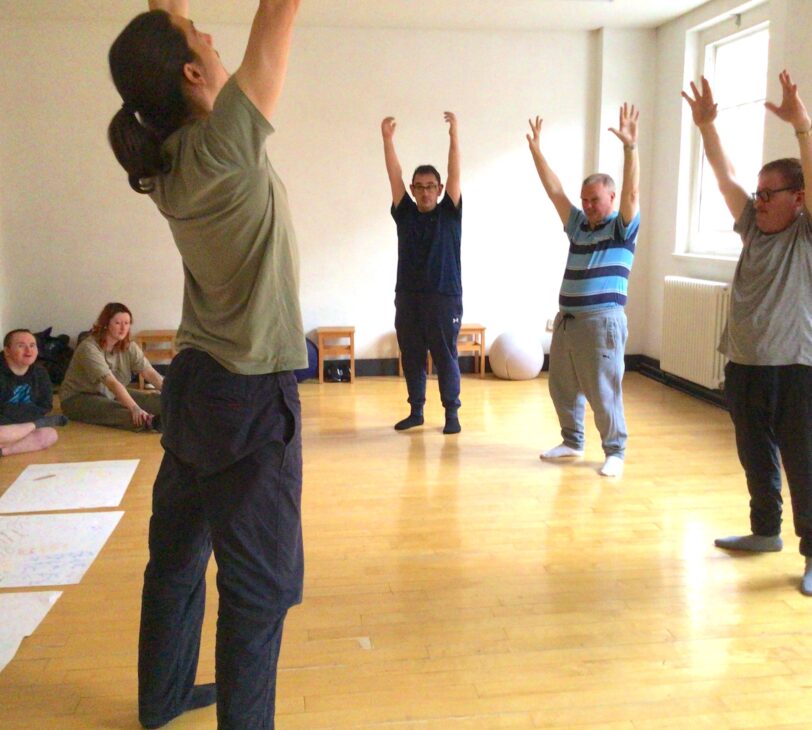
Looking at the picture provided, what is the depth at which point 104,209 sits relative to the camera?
6297 mm

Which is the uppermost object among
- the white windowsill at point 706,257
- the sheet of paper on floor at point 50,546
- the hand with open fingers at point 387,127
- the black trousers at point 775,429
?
the hand with open fingers at point 387,127

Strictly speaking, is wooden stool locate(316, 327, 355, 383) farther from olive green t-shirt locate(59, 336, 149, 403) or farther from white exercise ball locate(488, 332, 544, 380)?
olive green t-shirt locate(59, 336, 149, 403)

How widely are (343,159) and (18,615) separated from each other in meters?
4.67

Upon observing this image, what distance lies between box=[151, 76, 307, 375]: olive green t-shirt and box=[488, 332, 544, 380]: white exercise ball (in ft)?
16.4

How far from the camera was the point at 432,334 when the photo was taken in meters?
4.67

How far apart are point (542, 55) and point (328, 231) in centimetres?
220

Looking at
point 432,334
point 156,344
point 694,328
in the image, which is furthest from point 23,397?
point 694,328

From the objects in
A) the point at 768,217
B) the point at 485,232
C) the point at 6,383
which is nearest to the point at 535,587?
the point at 768,217

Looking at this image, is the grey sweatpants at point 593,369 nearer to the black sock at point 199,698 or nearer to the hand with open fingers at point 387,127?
the hand with open fingers at point 387,127

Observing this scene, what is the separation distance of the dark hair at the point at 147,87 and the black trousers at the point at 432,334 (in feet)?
10.9

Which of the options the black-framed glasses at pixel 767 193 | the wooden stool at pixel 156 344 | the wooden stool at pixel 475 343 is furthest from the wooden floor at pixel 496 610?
the wooden stool at pixel 475 343

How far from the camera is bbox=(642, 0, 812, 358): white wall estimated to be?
4.83 meters

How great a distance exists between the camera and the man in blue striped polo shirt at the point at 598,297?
371 cm

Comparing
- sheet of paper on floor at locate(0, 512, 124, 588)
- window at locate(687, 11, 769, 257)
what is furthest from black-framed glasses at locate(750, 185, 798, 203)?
window at locate(687, 11, 769, 257)
